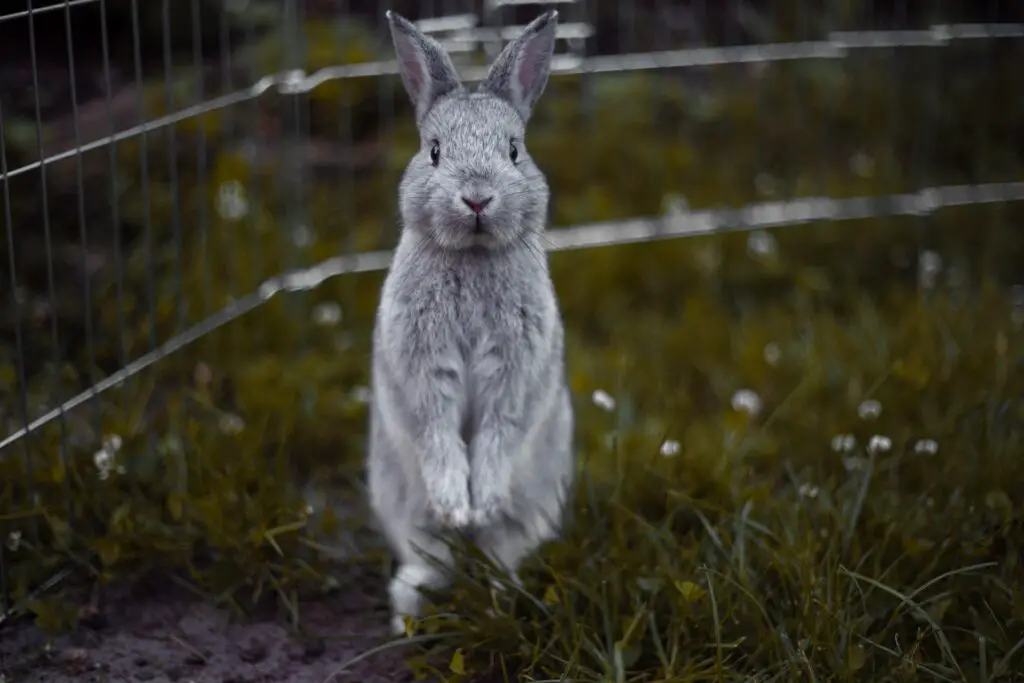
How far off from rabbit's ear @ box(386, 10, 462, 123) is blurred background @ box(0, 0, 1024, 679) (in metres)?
0.83

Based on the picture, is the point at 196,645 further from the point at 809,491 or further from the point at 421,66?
the point at 809,491

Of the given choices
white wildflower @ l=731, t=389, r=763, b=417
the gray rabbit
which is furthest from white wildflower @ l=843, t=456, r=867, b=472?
the gray rabbit

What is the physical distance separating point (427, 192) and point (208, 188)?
7.75ft

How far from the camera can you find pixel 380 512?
11.0ft

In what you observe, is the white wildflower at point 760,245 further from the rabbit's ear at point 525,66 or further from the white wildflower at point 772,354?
the rabbit's ear at point 525,66

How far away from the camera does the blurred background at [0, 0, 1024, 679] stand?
353cm

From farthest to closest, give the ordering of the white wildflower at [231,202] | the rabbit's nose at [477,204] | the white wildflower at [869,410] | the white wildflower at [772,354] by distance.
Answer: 1. the white wildflower at [231,202]
2. the white wildflower at [772,354]
3. the white wildflower at [869,410]
4. the rabbit's nose at [477,204]

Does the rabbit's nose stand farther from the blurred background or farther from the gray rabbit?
the blurred background

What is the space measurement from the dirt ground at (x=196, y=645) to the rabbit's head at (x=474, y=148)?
105 centimetres

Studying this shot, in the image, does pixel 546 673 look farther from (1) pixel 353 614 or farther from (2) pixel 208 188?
(2) pixel 208 188

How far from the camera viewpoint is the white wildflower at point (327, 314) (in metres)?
4.49

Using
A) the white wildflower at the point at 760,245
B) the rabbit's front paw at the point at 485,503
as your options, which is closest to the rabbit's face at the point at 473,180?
the rabbit's front paw at the point at 485,503

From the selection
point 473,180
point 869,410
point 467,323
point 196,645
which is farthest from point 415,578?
point 869,410

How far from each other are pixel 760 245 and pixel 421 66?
2503mm
